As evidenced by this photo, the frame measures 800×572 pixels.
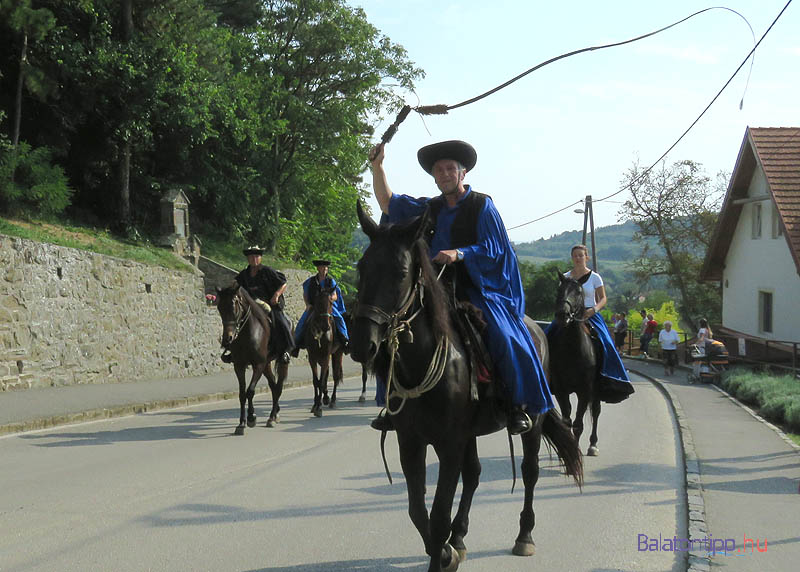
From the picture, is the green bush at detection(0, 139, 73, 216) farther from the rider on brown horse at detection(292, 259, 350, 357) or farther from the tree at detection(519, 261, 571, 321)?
the tree at detection(519, 261, 571, 321)

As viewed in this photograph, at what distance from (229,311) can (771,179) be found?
20.7 metres

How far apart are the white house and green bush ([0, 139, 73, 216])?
2082 centimetres

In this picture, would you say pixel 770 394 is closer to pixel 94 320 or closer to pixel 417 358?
pixel 417 358

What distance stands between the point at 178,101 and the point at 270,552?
27.1 meters

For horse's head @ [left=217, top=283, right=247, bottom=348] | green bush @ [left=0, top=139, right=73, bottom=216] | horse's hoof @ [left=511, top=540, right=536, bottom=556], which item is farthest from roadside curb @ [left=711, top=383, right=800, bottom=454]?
green bush @ [left=0, top=139, right=73, bottom=216]

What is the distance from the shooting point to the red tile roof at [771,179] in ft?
83.4

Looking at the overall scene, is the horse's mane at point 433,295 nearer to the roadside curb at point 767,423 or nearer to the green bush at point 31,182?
the roadside curb at point 767,423

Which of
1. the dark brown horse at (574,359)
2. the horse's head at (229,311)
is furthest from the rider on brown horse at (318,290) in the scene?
the dark brown horse at (574,359)

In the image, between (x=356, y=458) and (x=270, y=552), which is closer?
(x=270, y=552)

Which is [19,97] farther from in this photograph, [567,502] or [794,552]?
[794,552]

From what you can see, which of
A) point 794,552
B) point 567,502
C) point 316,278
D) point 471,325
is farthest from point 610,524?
point 316,278

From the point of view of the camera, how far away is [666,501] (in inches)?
312

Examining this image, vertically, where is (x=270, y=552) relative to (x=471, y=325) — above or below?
below

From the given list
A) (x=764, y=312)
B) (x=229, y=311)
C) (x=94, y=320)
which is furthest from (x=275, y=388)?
(x=764, y=312)
